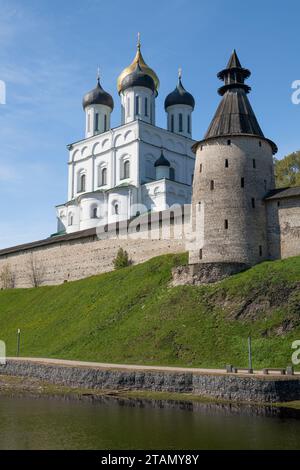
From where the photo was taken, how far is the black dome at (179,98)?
51250 millimetres

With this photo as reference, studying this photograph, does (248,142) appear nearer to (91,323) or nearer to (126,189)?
(91,323)

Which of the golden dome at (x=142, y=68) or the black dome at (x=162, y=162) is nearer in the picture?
the black dome at (x=162, y=162)

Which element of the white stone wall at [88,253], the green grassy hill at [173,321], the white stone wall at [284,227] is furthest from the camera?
the white stone wall at [88,253]

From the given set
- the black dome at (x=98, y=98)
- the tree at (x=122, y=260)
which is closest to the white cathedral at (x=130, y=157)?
the black dome at (x=98, y=98)

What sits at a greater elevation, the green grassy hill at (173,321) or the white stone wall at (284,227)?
the white stone wall at (284,227)

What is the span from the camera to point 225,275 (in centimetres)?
2447

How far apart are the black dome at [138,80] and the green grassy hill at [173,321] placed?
76.8ft

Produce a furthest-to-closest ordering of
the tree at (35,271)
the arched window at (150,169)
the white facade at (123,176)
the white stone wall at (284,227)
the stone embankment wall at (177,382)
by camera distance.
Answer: the arched window at (150,169), the white facade at (123,176), the tree at (35,271), the white stone wall at (284,227), the stone embankment wall at (177,382)

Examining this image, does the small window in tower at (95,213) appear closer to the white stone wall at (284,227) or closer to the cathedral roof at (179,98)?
the cathedral roof at (179,98)

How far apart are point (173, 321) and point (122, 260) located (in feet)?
32.9

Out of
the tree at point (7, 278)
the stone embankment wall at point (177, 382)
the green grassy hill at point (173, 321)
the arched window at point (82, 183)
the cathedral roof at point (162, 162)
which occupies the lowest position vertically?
the stone embankment wall at point (177, 382)

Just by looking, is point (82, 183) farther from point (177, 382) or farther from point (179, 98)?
point (177, 382)

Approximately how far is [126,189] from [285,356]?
28.0 metres

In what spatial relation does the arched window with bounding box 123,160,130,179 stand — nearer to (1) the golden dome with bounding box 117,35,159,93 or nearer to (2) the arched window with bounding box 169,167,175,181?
(2) the arched window with bounding box 169,167,175,181
